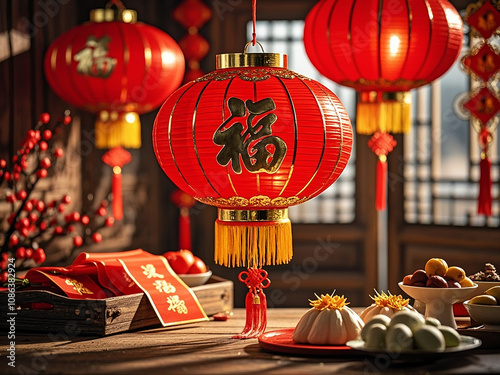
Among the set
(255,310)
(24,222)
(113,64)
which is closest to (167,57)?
(113,64)

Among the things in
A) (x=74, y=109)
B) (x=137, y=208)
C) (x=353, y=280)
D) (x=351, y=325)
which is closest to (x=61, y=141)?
(x=74, y=109)

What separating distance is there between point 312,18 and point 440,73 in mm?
566

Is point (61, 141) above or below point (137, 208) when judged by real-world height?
above

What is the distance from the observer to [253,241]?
269 centimetres

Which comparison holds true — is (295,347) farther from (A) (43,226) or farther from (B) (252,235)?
(A) (43,226)

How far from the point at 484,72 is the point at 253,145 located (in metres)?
2.16

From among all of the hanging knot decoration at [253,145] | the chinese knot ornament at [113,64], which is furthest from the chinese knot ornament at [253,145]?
the chinese knot ornament at [113,64]

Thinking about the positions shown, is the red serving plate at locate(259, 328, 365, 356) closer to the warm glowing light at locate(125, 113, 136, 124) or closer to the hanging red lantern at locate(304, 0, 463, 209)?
the hanging red lantern at locate(304, 0, 463, 209)

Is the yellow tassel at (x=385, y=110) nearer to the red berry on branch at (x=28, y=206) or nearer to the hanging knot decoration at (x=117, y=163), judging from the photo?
the hanging knot decoration at (x=117, y=163)

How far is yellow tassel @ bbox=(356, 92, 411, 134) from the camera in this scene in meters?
3.86

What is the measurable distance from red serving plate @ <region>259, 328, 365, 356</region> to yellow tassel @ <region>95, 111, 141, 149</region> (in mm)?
1859

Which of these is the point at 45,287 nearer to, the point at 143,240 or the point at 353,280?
the point at 143,240

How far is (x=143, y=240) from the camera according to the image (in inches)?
210

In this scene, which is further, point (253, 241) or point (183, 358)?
point (253, 241)
